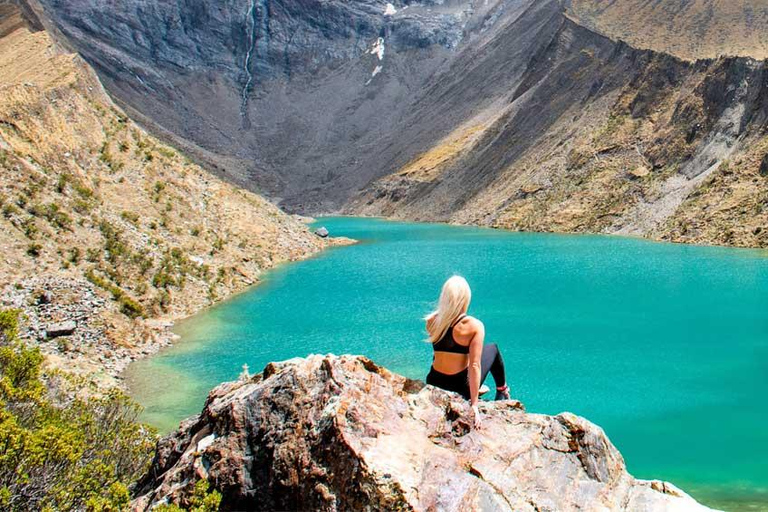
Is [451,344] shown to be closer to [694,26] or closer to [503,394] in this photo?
[503,394]

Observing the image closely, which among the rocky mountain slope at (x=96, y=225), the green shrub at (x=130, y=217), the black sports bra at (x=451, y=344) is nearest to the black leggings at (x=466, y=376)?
the black sports bra at (x=451, y=344)

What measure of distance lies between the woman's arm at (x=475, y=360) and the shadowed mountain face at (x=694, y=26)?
64.5 metres

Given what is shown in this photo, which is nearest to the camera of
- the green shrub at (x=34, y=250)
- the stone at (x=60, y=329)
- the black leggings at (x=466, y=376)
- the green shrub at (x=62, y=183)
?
the black leggings at (x=466, y=376)

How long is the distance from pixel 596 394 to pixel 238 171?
111114mm

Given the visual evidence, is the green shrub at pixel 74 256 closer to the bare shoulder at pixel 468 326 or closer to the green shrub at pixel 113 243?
the green shrub at pixel 113 243

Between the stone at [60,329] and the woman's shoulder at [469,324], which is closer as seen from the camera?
the woman's shoulder at [469,324]

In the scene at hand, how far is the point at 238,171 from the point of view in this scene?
398ft

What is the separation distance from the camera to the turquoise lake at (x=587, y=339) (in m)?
13.8

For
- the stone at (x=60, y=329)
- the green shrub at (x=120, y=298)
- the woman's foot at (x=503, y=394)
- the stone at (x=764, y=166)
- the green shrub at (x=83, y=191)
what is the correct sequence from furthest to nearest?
the stone at (x=764, y=166), the green shrub at (x=83, y=191), the green shrub at (x=120, y=298), the stone at (x=60, y=329), the woman's foot at (x=503, y=394)

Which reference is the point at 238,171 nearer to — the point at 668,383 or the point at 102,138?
the point at 102,138

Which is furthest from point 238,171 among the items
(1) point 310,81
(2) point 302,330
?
(2) point 302,330

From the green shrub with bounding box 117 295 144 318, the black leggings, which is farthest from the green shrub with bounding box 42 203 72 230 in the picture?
the black leggings

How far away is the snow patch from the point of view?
151025 millimetres

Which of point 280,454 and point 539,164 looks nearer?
point 280,454
